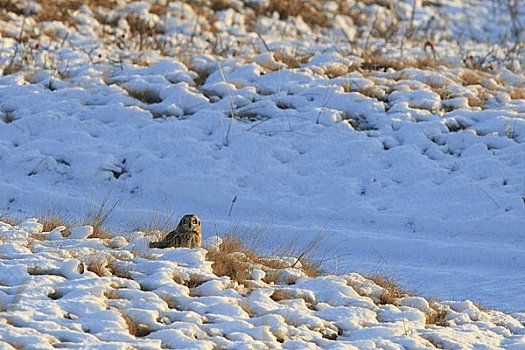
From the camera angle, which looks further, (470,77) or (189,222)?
(470,77)

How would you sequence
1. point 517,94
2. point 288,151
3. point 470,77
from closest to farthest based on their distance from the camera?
point 288,151 → point 517,94 → point 470,77

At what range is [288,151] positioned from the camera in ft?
30.3

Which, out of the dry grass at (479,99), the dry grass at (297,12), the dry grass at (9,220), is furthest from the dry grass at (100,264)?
the dry grass at (297,12)

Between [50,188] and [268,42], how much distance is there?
5898 mm

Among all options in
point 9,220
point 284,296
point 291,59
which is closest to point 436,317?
point 284,296

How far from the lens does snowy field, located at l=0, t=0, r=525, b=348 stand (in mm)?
7473

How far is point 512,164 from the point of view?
902 cm

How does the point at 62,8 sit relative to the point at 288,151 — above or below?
above

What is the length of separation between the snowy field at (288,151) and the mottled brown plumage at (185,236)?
20cm

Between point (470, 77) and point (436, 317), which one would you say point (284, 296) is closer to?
point (436, 317)

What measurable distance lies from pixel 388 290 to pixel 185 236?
4.55ft

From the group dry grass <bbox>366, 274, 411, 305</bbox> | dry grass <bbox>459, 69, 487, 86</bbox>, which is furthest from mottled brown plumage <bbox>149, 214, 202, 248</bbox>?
dry grass <bbox>459, 69, 487, 86</bbox>

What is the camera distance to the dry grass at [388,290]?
5.92 m

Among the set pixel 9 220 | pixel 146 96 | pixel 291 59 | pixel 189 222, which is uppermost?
pixel 291 59
